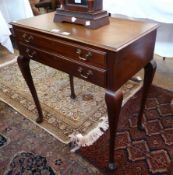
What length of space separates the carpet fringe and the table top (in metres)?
0.69

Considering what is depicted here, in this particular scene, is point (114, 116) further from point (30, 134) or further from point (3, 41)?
point (3, 41)

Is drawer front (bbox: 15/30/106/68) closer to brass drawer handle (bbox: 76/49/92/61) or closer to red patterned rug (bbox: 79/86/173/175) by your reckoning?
brass drawer handle (bbox: 76/49/92/61)

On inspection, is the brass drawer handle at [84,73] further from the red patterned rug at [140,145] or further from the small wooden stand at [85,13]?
the red patterned rug at [140,145]

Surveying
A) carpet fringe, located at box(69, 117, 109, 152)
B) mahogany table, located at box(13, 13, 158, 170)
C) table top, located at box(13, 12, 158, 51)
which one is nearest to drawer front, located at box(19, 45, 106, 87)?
mahogany table, located at box(13, 13, 158, 170)

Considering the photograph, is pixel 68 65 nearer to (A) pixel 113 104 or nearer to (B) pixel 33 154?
(A) pixel 113 104

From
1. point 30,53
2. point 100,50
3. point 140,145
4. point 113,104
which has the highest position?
point 100,50

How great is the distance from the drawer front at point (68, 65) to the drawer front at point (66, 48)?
0.9 inches

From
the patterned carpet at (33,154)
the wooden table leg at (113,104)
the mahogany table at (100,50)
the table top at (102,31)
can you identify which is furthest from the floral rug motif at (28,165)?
the table top at (102,31)

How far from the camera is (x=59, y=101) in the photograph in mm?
1757

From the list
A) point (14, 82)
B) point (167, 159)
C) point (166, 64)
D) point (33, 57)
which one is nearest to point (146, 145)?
point (167, 159)

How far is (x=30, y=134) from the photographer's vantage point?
4.79 ft

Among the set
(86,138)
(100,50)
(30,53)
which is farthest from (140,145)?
(30,53)

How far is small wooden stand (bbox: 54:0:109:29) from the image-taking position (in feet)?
3.34

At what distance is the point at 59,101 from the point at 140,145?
2.43 ft
